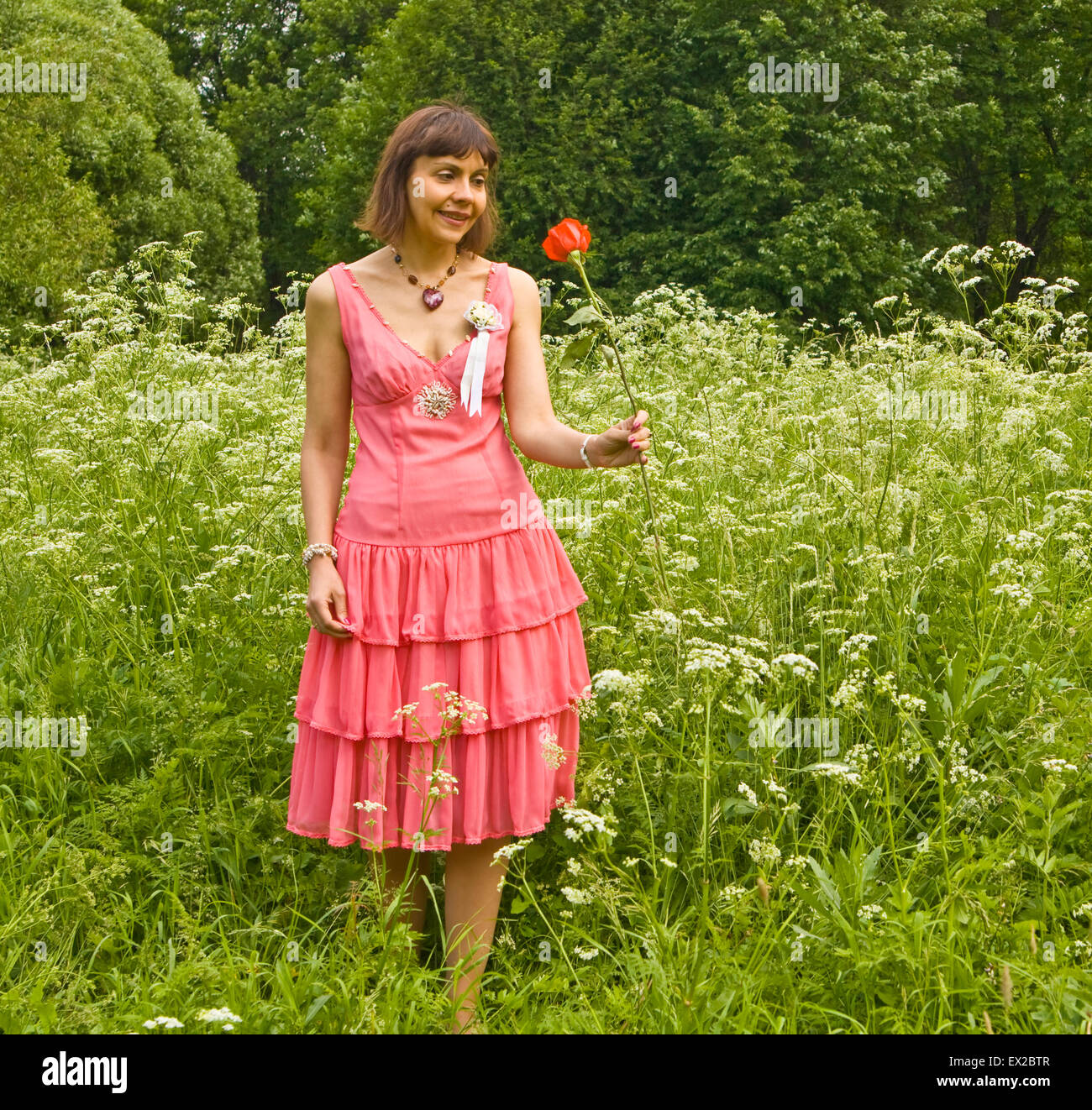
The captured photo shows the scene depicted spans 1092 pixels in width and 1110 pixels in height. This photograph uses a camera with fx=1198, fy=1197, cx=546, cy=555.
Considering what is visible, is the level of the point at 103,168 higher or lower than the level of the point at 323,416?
higher

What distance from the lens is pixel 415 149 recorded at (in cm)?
287

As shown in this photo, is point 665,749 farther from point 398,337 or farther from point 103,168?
point 103,168

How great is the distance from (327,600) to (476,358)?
0.67 meters

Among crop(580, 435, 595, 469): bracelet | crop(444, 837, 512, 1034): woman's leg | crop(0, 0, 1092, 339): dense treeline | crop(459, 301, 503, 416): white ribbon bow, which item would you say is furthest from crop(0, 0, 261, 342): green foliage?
crop(444, 837, 512, 1034): woman's leg

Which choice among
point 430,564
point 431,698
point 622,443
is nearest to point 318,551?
point 430,564

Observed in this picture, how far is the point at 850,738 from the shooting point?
129 inches

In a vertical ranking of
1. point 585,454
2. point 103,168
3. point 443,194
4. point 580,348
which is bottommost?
point 585,454

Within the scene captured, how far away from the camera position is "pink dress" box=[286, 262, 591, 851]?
9.19ft

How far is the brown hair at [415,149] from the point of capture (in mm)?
2842

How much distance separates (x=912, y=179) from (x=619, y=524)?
777 inches

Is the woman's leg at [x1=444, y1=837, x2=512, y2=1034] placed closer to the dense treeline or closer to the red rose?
the red rose

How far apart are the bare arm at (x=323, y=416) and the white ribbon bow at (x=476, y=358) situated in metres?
0.33

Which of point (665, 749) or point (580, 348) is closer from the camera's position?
point (580, 348)

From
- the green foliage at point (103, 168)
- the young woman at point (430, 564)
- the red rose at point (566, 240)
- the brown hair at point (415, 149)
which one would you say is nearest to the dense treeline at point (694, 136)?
the green foliage at point (103, 168)
